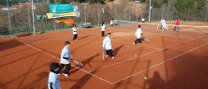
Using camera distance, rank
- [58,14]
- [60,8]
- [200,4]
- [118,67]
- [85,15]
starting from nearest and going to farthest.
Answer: [118,67]
[58,14]
[60,8]
[85,15]
[200,4]

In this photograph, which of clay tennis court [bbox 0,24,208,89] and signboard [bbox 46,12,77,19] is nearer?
clay tennis court [bbox 0,24,208,89]

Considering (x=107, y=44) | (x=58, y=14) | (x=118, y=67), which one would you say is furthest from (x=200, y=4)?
(x=118, y=67)

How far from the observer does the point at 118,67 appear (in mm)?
13430

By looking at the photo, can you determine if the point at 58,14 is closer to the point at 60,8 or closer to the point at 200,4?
the point at 60,8

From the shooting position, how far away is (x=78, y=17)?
35094 millimetres

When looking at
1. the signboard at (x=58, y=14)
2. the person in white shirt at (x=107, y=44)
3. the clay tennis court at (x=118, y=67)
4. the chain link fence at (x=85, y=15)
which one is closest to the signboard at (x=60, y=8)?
the signboard at (x=58, y=14)

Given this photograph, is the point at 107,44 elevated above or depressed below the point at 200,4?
below

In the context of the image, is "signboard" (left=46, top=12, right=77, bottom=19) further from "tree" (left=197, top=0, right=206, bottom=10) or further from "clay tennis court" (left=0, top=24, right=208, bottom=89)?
"tree" (left=197, top=0, right=206, bottom=10)

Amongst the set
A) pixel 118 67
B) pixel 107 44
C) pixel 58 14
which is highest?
pixel 58 14

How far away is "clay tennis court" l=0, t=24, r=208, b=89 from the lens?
1089 centimetres

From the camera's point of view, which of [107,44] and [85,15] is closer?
[107,44]

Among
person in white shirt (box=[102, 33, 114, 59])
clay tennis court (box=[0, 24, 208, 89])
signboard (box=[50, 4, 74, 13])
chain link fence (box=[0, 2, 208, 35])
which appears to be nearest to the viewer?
clay tennis court (box=[0, 24, 208, 89])

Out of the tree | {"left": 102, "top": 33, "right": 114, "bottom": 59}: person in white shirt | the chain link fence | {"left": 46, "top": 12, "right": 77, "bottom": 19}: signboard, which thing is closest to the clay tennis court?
{"left": 102, "top": 33, "right": 114, "bottom": 59}: person in white shirt

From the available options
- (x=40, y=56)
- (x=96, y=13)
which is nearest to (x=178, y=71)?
(x=40, y=56)
